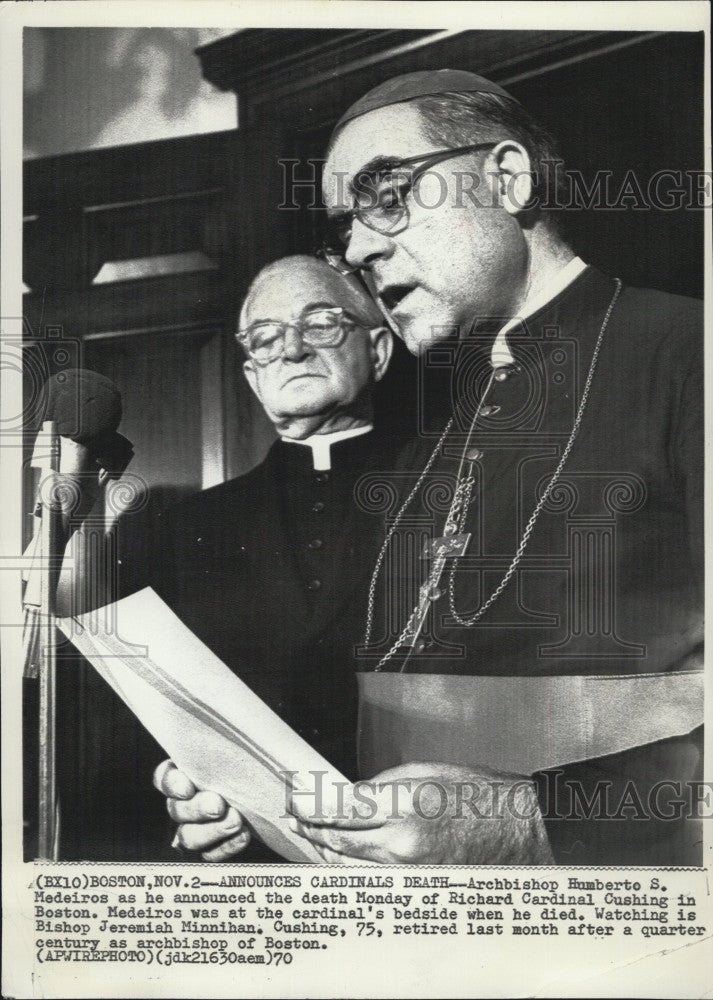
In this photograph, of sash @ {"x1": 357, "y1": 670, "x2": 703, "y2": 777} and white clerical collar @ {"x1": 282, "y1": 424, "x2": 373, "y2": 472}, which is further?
white clerical collar @ {"x1": 282, "y1": 424, "x2": 373, "y2": 472}

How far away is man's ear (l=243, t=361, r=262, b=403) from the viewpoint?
306 cm

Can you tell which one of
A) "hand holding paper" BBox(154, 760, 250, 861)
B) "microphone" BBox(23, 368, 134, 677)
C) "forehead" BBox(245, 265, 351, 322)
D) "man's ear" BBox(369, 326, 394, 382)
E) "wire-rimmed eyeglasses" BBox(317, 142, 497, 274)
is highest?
"wire-rimmed eyeglasses" BBox(317, 142, 497, 274)

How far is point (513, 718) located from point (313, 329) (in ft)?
3.96

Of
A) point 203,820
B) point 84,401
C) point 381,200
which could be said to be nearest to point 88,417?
point 84,401

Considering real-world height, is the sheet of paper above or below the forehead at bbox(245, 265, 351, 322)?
below

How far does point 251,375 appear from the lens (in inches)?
120

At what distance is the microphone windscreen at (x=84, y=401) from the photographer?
3.09 m

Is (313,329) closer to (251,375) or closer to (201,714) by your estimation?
(251,375)

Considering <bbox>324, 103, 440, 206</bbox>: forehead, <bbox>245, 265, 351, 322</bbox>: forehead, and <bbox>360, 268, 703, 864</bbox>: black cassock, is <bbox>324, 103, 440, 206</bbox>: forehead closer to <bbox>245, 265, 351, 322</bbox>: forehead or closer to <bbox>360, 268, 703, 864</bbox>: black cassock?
<bbox>245, 265, 351, 322</bbox>: forehead

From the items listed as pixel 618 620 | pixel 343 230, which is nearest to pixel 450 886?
pixel 618 620

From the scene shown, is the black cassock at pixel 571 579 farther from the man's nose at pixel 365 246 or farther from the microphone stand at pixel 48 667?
the microphone stand at pixel 48 667

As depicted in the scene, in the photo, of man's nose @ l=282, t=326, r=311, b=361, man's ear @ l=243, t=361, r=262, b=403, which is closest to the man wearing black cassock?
man's nose @ l=282, t=326, r=311, b=361

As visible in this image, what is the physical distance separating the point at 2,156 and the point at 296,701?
177cm

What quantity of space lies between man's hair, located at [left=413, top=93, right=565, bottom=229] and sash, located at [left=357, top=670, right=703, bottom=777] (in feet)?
4.25
